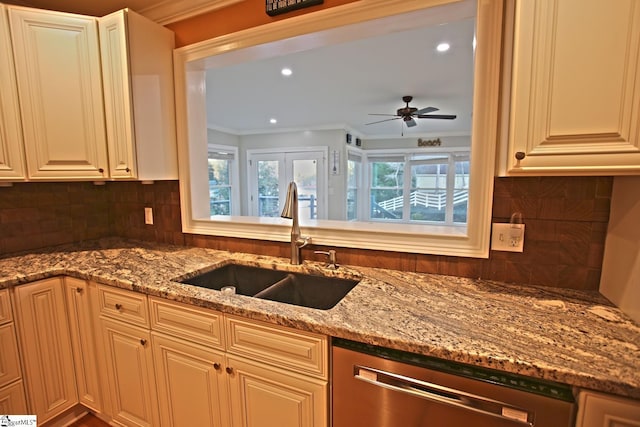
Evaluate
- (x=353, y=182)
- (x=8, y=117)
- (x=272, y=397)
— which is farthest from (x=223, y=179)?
(x=272, y=397)

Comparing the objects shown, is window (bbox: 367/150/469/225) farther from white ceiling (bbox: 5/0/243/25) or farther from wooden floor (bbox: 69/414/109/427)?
wooden floor (bbox: 69/414/109/427)

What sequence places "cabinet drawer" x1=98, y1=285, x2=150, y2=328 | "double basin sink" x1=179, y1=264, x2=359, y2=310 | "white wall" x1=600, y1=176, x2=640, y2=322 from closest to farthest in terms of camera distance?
"white wall" x1=600, y1=176, x2=640, y2=322
"cabinet drawer" x1=98, y1=285, x2=150, y2=328
"double basin sink" x1=179, y1=264, x2=359, y2=310

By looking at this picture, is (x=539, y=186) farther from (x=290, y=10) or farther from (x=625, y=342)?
(x=290, y=10)

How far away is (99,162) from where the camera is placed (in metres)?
1.81

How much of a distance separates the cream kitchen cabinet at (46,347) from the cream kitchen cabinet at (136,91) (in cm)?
73

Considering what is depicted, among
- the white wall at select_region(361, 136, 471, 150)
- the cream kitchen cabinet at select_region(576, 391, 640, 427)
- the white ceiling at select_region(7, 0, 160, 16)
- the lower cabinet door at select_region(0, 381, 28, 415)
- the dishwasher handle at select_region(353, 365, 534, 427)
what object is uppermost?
the white ceiling at select_region(7, 0, 160, 16)

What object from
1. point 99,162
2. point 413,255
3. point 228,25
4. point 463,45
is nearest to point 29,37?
point 99,162

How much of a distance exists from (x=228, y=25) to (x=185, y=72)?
403mm

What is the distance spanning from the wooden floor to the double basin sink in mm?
1053

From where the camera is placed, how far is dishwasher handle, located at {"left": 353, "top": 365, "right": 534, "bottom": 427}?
0.81m

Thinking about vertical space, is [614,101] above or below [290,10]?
below

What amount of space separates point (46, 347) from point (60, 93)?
4.58 ft

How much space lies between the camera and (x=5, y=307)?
4.73ft

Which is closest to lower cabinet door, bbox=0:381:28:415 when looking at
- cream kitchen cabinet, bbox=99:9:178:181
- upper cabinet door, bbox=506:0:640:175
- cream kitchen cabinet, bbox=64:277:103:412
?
cream kitchen cabinet, bbox=64:277:103:412
